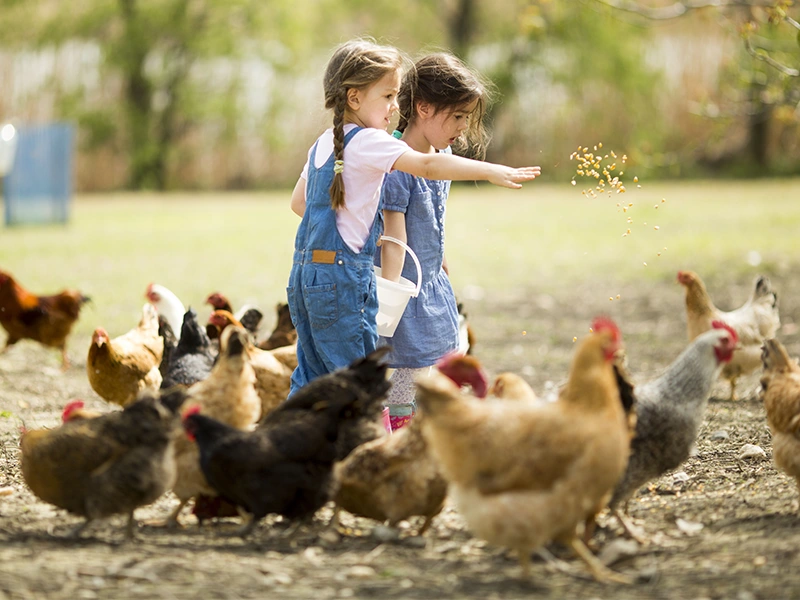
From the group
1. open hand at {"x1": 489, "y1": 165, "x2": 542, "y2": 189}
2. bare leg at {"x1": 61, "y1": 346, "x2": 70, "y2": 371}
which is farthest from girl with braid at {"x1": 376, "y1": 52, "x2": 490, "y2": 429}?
bare leg at {"x1": 61, "y1": 346, "x2": 70, "y2": 371}

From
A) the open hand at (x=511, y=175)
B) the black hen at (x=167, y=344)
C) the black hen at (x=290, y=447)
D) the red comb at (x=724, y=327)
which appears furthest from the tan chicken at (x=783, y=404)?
the black hen at (x=167, y=344)

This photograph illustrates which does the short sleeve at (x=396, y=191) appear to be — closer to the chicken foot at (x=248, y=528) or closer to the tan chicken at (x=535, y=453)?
the tan chicken at (x=535, y=453)

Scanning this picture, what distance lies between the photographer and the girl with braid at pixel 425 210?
4898 millimetres

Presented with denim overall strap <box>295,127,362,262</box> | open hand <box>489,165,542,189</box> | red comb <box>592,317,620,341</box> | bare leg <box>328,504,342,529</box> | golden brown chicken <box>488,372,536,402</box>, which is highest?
open hand <box>489,165,542,189</box>

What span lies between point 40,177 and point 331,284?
1597 cm

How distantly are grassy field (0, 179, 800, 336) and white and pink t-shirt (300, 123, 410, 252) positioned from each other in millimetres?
5044

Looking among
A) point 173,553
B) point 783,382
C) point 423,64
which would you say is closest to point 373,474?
point 173,553

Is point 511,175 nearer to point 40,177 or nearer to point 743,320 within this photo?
point 743,320

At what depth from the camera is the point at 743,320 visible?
6.86 m

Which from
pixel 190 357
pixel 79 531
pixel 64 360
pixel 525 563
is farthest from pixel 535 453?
pixel 64 360

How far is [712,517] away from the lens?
4160 millimetres

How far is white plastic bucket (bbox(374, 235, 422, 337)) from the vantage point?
15.2 feet

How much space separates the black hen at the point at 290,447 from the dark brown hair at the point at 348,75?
2.92ft

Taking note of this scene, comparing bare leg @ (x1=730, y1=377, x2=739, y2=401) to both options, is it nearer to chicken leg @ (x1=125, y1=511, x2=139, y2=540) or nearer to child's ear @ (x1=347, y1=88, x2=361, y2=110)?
child's ear @ (x1=347, y1=88, x2=361, y2=110)
